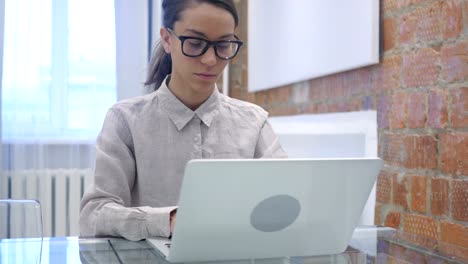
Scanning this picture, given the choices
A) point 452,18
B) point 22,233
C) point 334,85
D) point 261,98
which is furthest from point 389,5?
point 22,233

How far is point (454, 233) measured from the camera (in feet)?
5.36

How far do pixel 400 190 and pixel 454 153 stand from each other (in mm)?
305

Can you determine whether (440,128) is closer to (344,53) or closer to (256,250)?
(344,53)

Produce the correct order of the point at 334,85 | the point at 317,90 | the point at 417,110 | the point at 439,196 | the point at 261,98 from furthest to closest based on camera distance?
the point at 261,98 → the point at 317,90 → the point at 334,85 → the point at 417,110 → the point at 439,196

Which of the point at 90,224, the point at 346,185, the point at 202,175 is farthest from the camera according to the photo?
the point at 90,224

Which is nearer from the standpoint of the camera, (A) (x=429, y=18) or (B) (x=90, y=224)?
(B) (x=90, y=224)

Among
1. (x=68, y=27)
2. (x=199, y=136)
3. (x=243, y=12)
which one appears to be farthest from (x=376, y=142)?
(x=68, y=27)

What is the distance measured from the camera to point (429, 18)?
68.9 inches

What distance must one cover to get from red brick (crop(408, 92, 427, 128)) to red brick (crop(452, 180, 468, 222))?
0.76 ft

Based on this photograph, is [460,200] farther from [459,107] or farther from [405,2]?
[405,2]

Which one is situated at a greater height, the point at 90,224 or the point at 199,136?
the point at 199,136

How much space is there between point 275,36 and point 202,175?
212 cm

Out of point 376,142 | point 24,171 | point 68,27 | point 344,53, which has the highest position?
point 68,27

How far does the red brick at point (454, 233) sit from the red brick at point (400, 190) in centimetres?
20
